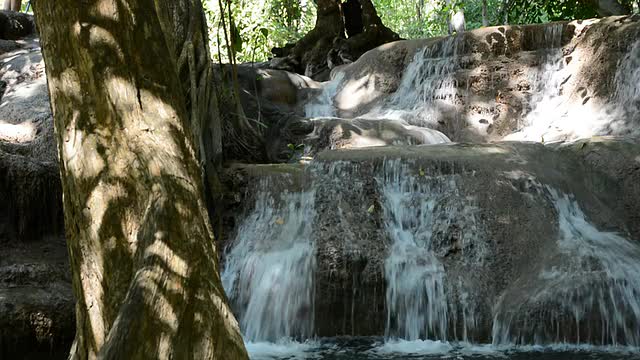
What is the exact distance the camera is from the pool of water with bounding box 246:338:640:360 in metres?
5.38

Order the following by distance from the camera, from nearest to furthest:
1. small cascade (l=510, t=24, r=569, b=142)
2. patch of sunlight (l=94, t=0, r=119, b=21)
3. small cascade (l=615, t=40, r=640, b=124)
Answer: patch of sunlight (l=94, t=0, r=119, b=21) → small cascade (l=615, t=40, r=640, b=124) → small cascade (l=510, t=24, r=569, b=142)

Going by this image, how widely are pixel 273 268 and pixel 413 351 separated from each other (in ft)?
5.17

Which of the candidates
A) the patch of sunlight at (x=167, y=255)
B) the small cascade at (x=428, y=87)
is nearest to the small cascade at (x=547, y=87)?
the small cascade at (x=428, y=87)

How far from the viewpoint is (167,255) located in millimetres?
2318

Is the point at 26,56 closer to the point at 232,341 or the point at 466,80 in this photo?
the point at 466,80

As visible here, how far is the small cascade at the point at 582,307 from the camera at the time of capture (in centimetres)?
561

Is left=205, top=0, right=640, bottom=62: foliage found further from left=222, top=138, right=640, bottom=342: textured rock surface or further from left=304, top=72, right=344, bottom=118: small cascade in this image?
left=222, top=138, right=640, bottom=342: textured rock surface

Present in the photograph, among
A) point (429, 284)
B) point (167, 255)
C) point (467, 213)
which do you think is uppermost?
point (167, 255)

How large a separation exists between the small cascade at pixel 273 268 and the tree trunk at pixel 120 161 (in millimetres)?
3717

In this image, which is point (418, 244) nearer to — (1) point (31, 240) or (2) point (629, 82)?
(1) point (31, 240)

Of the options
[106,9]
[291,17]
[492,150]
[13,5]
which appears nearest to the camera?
[106,9]

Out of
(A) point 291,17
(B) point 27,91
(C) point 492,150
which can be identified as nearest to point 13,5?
(A) point 291,17

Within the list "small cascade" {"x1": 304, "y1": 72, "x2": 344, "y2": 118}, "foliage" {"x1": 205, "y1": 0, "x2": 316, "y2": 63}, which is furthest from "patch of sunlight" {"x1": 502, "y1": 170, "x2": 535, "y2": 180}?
"foliage" {"x1": 205, "y1": 0, "x2": 316, "y2": 63}

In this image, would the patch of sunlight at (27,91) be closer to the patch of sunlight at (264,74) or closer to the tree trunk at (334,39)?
the patch of sunlight at (264,74)
